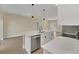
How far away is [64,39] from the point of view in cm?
106

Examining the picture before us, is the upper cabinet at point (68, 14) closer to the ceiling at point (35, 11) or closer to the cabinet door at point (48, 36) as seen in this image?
the ceiling at point (35, 11)

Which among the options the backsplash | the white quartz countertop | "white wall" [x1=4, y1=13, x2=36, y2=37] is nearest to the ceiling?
"white wall" [x1=4, y1=13, x2=36, y2=37]

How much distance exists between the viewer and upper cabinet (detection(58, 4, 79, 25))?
2.64ft

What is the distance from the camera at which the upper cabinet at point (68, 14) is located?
0.81m

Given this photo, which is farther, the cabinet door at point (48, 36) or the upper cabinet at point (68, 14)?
the cabinet door at point (48, 36)

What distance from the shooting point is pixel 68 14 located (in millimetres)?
862

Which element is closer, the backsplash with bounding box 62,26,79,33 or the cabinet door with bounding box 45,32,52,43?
the backsplash with bounding box 62,26,79,33

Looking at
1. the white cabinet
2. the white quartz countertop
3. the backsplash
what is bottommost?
the white quartz countertop

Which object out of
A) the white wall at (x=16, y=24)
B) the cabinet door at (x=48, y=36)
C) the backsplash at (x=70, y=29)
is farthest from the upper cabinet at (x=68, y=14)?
the white wall at (x=16, y=24)

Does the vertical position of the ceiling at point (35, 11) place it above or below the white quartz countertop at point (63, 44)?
above

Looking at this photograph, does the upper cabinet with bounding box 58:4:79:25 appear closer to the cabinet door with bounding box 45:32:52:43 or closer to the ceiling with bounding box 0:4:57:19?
the ceiling with bounding box 0:4:57:19

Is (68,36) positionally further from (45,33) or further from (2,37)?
(2,37)
